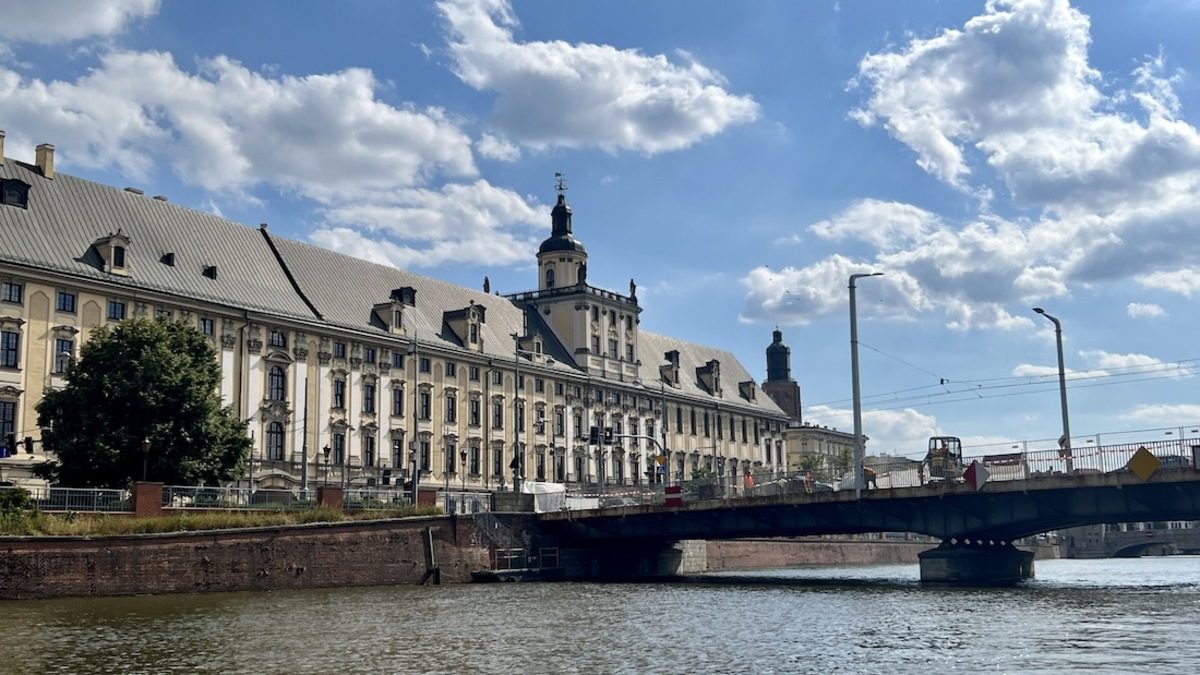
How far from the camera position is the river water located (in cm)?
2792

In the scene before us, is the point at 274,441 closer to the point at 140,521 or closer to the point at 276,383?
the point at 276,383

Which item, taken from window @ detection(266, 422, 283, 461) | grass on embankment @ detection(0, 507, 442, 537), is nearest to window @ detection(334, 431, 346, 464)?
window @ detection(266, 422, 283, 461)

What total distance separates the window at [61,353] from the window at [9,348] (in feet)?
7.18

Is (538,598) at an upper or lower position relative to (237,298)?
lower

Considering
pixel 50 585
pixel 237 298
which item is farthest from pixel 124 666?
pixel 237 298

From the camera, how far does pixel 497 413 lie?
100938 millimetres

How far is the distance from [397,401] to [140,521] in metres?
41.1

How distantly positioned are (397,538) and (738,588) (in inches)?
644

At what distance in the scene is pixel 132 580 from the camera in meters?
48.8

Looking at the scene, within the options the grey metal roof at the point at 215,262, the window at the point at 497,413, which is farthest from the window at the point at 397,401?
the window at the point at 497,413

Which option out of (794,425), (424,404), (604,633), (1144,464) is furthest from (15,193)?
(794,425)

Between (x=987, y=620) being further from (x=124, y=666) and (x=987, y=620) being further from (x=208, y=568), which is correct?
(x=208, y=568)

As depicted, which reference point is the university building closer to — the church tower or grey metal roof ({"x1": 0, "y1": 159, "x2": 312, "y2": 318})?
grey metal roof ({"x1": 0, "y1": 159, "x2": 312, "y2": 318})

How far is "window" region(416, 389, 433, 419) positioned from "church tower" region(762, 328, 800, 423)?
9074cm
